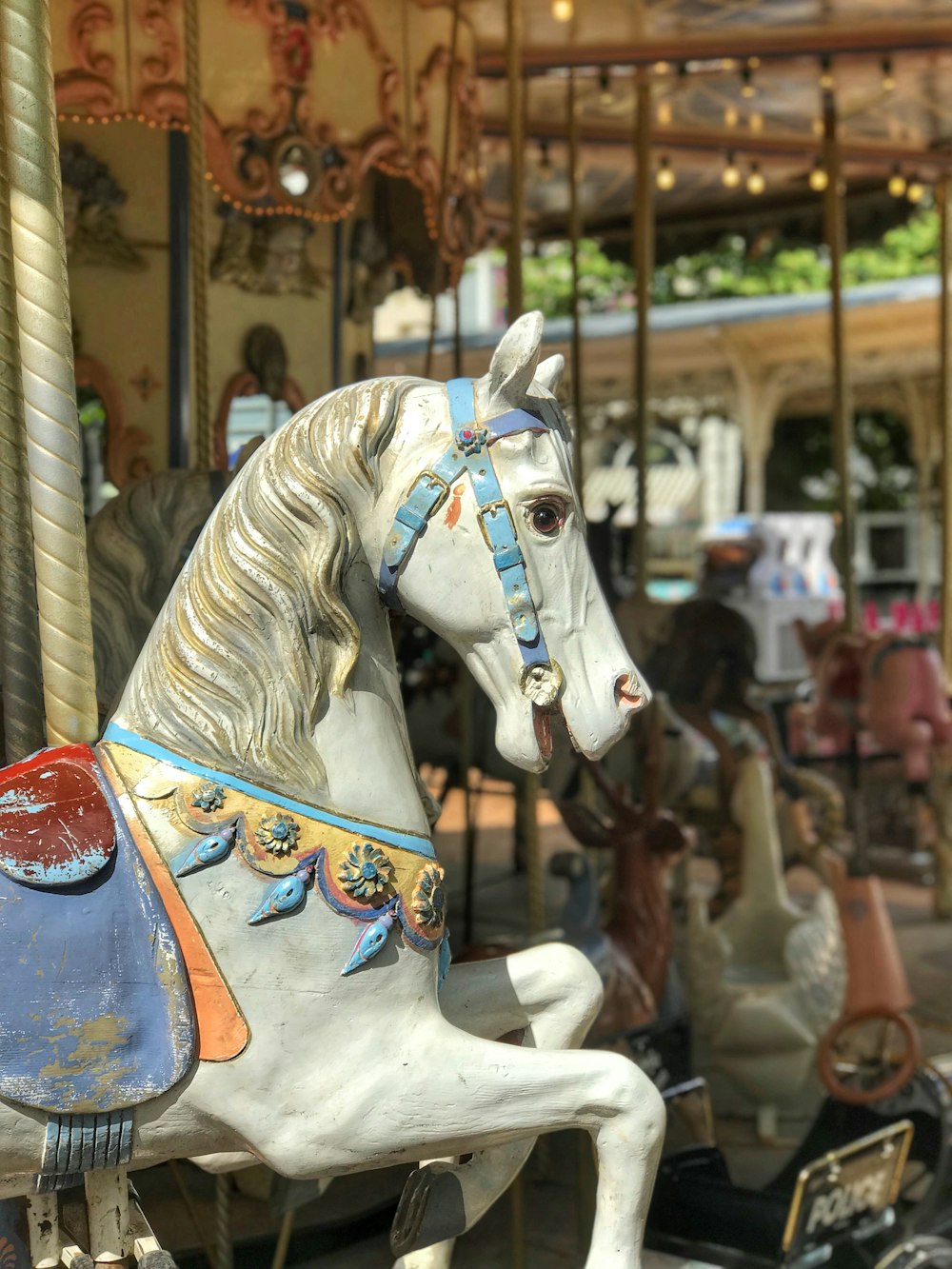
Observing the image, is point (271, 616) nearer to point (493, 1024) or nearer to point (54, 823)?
point (54, 823)

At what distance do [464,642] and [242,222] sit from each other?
103 inches

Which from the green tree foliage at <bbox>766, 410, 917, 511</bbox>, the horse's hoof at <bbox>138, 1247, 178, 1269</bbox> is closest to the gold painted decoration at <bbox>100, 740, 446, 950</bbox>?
the horse's hoof at <bbox>138, 1247, 178, 1269</bbox>

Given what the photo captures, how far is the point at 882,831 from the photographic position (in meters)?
8.63

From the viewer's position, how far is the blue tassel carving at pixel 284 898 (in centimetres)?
171

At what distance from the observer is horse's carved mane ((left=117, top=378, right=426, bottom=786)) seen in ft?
5.73

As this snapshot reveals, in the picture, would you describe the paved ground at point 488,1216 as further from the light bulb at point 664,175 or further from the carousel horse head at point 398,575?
the light bulb at point 664,175

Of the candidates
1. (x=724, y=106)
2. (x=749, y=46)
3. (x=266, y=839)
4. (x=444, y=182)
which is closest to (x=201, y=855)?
(x=266, y=839)

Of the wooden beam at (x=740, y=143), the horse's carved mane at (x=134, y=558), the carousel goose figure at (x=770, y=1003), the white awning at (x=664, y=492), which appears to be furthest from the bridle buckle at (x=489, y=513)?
the white awning at (x=664, y=492)

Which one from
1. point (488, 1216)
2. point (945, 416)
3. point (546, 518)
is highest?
point (945, 416)

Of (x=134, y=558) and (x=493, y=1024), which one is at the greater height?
(x=134, y=558)

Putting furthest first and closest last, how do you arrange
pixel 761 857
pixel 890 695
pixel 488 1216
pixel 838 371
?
pixel 890 695
pixel 838 371
pixel 761 857
pixel 488 1216

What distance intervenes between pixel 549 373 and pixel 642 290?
443 cm

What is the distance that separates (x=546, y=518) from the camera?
1778 mm

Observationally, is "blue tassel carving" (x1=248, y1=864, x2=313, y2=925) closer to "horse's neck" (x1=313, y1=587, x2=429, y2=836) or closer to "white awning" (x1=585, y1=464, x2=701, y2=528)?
"horse's neck" (x1=313, y1=587, x2=429, y2=836)
